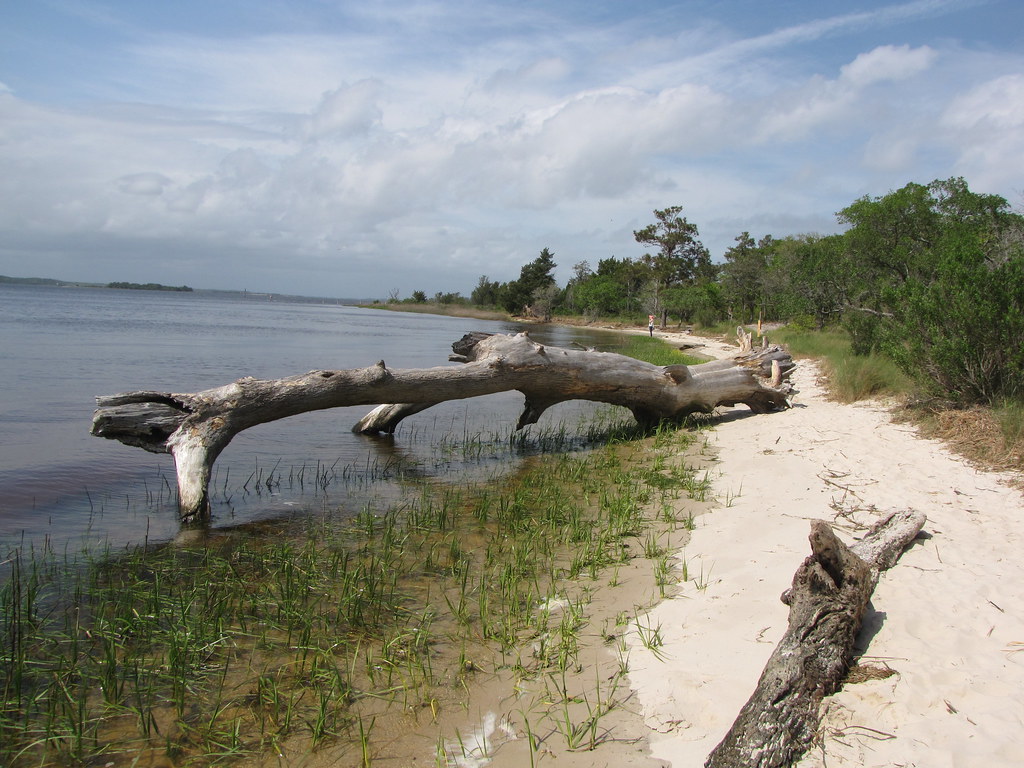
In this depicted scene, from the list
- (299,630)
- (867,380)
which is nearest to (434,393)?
(299,630)

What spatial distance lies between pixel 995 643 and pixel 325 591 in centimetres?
423

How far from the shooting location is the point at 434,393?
9.10 metres

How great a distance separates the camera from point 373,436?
11.4 metres

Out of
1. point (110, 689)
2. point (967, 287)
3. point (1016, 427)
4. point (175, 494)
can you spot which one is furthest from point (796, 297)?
point (110, 689)

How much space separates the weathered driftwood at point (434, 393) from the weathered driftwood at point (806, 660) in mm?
4826

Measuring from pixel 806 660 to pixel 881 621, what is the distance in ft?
3.34

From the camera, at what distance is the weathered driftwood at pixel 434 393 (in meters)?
6.88

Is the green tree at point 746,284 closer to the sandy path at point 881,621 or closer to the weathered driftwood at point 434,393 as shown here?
the weathered driftwood at point 434,393

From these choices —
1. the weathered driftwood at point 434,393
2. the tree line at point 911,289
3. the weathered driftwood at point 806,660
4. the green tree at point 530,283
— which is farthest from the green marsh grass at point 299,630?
the green tree at point 530,283

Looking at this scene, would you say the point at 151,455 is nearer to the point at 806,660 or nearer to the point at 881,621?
the point at 806,660

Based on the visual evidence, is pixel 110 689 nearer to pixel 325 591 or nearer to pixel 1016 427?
pixel 325 591

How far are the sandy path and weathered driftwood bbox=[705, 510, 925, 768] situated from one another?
0.12 meters

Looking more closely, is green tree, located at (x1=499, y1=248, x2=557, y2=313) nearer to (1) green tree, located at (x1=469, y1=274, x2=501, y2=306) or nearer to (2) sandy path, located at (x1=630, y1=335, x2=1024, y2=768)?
(1) green tree, located at (x1=469, y1=274, x2=501, y2=306)

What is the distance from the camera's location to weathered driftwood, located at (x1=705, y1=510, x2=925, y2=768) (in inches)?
112
